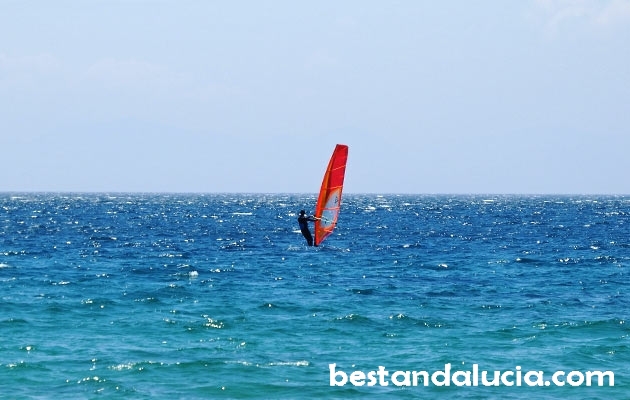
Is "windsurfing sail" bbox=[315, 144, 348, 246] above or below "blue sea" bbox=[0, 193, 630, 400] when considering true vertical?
above

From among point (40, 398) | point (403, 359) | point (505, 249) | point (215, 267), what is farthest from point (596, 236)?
point (40, 398)

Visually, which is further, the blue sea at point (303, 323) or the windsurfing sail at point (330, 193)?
the windsurfing sail at point (330, 193)

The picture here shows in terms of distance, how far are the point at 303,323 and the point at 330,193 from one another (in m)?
5.72

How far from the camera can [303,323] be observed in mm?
34000

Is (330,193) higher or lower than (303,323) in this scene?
higher

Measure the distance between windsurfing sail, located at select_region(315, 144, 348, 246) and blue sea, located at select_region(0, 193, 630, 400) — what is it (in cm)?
412

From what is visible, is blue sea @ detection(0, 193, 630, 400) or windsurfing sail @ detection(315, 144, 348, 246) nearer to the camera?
blue sea @ detection(0, 193, 630, 400)

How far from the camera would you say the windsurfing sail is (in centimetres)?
3105

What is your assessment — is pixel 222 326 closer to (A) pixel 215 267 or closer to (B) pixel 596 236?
(A) pixel 215 267

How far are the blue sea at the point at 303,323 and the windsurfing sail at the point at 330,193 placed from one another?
412cm

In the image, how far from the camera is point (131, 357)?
90.9 ft

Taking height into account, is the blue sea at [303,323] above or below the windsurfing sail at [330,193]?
below

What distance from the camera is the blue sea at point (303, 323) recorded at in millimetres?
25203

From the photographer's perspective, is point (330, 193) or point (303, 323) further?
point (303, 323)
